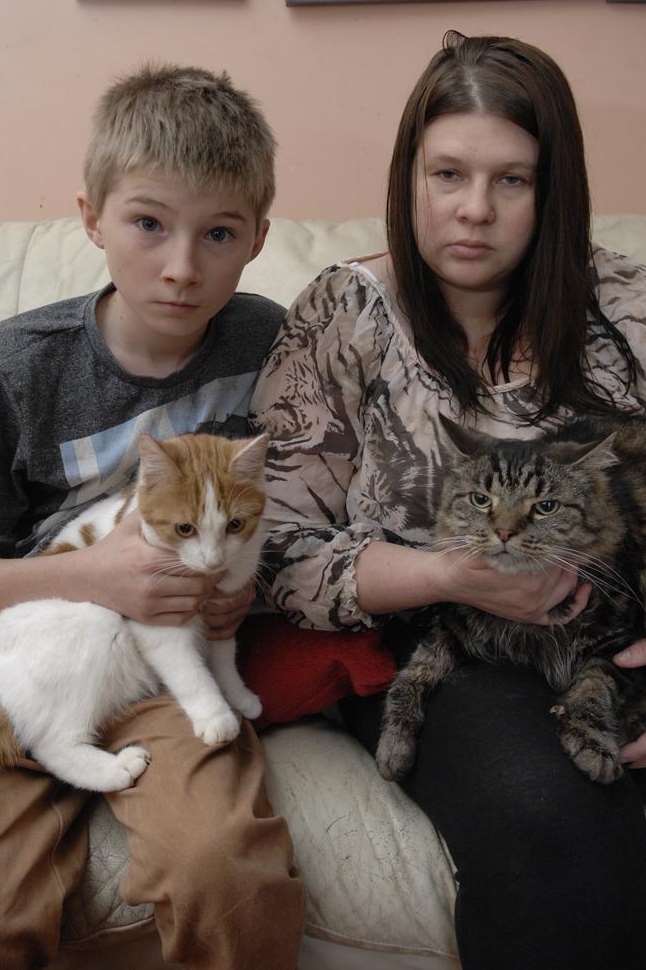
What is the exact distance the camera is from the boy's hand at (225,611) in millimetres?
1271

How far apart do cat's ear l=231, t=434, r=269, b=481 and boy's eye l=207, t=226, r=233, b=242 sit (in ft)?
1.03

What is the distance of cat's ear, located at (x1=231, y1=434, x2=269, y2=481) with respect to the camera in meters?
1.18

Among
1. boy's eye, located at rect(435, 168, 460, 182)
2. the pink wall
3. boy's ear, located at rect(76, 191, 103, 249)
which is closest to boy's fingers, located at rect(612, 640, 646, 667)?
boy's eye, located at rect(435, 168, 460, 182)

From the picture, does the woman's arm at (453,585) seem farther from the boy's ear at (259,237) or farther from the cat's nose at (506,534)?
the boy's ear at (259,237)

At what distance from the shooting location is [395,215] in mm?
1380

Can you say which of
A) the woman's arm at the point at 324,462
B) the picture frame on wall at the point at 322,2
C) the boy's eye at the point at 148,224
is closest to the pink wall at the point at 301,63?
the picture frame on wall at the point at 322,2

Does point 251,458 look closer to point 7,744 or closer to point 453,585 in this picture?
point 453,585

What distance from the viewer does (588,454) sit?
115 centimetres

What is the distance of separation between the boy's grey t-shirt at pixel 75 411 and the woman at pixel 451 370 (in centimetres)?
Answer: 10

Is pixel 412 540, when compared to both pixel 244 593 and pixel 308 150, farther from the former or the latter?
pixel 308 150

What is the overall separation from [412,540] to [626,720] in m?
0.41

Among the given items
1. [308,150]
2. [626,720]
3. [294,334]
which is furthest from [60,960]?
[308,150]

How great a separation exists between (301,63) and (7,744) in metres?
1.69

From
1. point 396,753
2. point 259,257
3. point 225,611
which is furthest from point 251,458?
point 259,257
